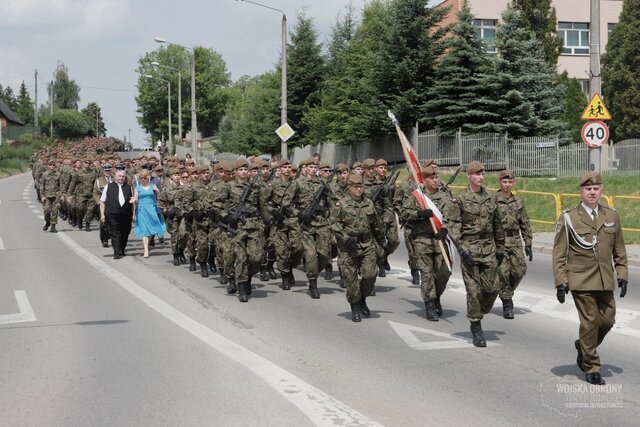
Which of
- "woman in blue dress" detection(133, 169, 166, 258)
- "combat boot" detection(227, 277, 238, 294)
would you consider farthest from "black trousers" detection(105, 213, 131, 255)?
"combat boot" detection(227, 277, 238, 294)

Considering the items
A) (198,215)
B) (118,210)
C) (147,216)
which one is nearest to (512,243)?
(198,215)

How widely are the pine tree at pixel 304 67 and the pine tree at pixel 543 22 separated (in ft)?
38.0

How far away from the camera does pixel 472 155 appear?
32062mm

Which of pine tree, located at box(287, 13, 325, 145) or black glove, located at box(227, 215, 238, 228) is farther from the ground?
pine tree, located at box(287, 13, 325, 145)

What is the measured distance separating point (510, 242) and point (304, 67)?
3718 cm

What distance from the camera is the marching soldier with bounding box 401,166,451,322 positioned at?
32.6ft

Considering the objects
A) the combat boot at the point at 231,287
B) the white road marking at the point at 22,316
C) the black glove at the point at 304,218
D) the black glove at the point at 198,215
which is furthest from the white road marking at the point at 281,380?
the black glove at the point at 198,215

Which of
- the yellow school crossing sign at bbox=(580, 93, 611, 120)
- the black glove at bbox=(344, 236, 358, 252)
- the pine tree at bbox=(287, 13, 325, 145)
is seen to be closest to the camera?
the black glove at bbox=(344, 236, 358, 252)

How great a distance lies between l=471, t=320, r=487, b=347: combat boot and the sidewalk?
820 centimetres

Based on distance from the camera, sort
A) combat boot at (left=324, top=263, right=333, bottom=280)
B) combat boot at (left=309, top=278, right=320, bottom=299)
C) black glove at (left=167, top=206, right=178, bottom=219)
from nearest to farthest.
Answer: combat boot at (left=309, top=278, right=320, bottom=299)
combat boot at (left=324, top=263, right=333, bottom=280)
black glove at (left=167, top=206, right=178, bottom=219)

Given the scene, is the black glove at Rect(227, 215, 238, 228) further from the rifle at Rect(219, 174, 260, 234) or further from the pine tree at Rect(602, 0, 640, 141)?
the pine tree at Rect(602, 0, 640, 141)

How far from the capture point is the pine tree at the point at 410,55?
1332 inches

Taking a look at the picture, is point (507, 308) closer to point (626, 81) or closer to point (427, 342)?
point (427, 342)

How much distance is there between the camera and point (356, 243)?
9719 mm
